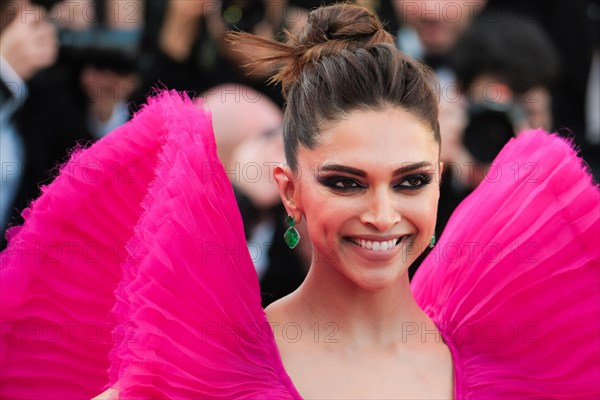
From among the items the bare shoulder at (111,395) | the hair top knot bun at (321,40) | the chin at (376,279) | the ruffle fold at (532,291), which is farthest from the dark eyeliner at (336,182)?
→ the bare shoulder at (111,395)

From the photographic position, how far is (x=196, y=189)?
2.78 m

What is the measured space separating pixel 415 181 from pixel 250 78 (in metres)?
2.54

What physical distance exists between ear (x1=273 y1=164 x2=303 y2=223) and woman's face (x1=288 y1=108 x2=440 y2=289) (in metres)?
0.06

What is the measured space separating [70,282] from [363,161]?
40.0 inches

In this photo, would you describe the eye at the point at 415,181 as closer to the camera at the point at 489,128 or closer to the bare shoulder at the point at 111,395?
the bare shoulder at the point at 111,395

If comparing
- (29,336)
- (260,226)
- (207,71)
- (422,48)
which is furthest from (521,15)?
(29,336)

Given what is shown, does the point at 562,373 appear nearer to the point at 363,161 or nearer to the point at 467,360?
the point at 467,360

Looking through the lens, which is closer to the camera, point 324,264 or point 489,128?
point 324,264

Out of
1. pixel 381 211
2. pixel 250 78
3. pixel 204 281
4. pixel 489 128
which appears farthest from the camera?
pixel 250 78

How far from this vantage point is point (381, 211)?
2.64 m

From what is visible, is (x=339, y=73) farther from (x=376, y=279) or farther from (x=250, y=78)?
(x=250, y=78)

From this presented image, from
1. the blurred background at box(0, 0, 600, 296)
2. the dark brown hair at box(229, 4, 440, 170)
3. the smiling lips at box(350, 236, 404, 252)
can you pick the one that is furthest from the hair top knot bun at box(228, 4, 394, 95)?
the blurred background at box(0, 0, 600, 296)

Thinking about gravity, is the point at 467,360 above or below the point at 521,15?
below

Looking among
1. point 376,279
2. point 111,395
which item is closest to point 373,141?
point 376,279
